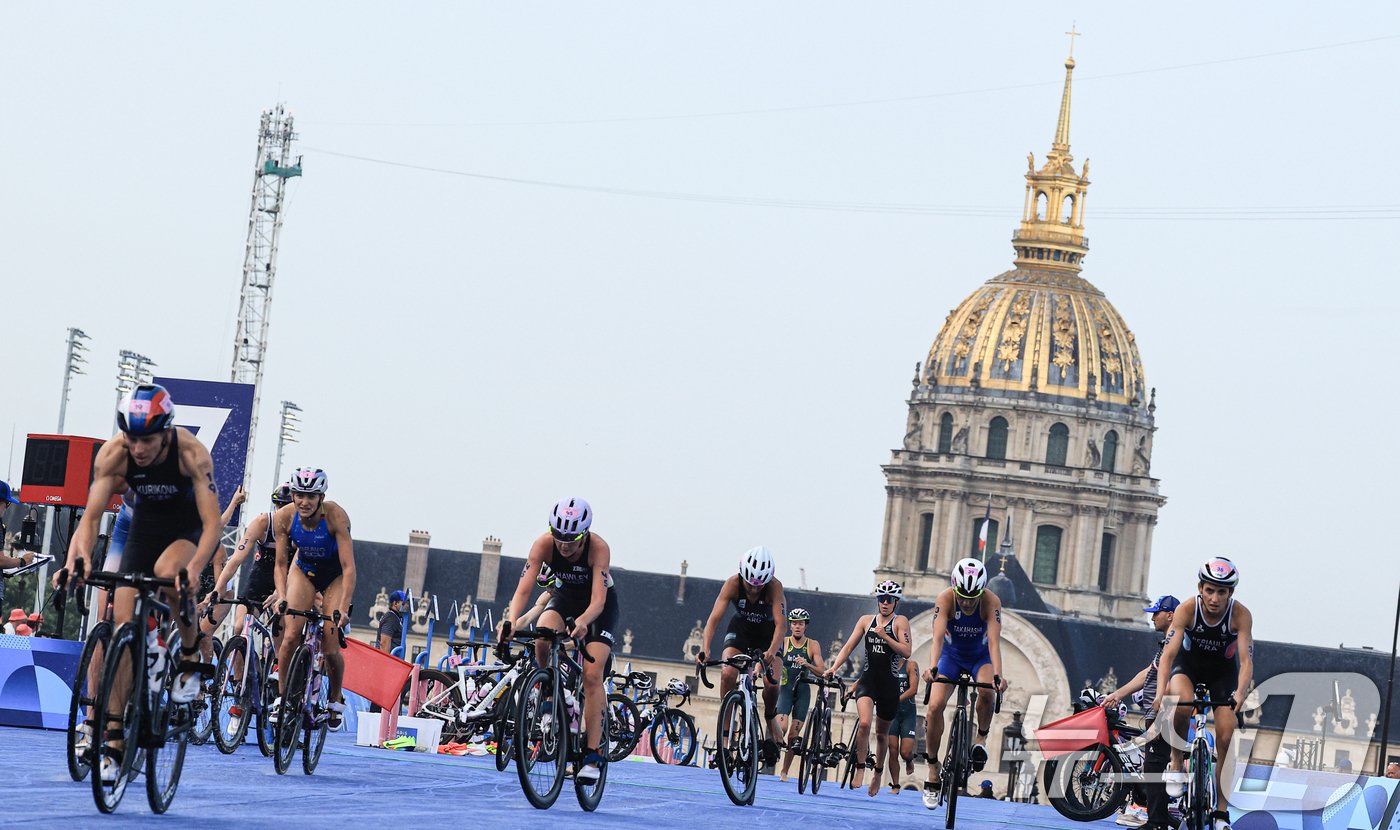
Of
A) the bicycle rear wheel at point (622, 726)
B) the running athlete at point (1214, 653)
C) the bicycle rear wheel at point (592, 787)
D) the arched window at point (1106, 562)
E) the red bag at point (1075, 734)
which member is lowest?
the bicycle rear wheel at point (622, 726)

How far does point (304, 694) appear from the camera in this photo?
15914 millimetres

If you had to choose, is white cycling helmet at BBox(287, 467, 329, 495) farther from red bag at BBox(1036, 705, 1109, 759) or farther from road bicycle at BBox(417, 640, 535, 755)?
red bag at BBox(1036, 705, 1109, 759)

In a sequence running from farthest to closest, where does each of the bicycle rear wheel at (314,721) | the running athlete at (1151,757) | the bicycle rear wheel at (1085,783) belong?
the bicycle rear wheel at (1085,783), the running athlete at (1151,757), the bicycle rear wheel at (314,721)

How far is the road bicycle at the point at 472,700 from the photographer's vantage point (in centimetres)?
1720

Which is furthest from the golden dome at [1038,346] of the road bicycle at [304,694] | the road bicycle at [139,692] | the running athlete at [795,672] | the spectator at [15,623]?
the road bicycle at [139,692]

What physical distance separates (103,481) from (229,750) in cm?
476

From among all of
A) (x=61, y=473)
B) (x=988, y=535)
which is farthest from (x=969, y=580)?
(x=988, y=535)

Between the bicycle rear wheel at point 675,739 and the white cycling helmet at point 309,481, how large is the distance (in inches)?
559

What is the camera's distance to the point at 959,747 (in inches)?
685

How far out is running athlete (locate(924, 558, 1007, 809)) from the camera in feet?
60.7

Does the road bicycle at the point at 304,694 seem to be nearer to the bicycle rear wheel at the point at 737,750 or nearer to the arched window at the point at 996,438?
the bicycle rear wheel at the point at 737,750

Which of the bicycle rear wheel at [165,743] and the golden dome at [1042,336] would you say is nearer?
the bicycle rear wheel at [165,743]

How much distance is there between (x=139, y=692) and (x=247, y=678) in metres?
4.03

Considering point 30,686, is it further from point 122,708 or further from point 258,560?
point 122,708
